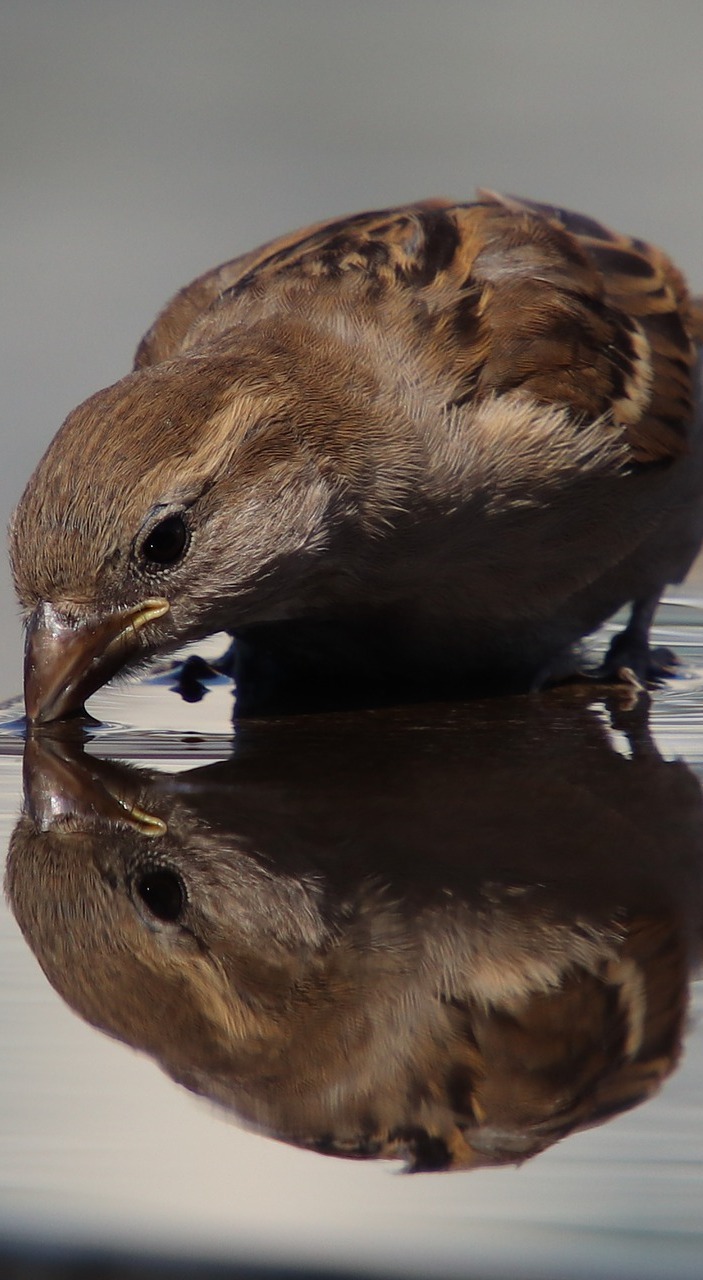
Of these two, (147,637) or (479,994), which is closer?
(479,994)

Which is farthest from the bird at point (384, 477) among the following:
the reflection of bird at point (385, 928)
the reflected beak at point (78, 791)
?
the reflection of bird at point (385, 928)

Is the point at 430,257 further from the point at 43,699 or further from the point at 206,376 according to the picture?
the point at 43,699

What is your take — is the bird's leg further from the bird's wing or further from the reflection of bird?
the reflection of bird

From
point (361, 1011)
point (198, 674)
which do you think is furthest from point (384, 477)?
point (361, 1011)

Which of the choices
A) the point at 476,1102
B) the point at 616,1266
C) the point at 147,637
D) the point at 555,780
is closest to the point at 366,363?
the point at 147,637

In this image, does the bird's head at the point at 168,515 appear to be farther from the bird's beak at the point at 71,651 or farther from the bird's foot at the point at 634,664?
the bird's foot at the point at 634,664

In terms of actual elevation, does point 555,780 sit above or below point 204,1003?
below

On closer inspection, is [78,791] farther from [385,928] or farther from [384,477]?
[384,477]
